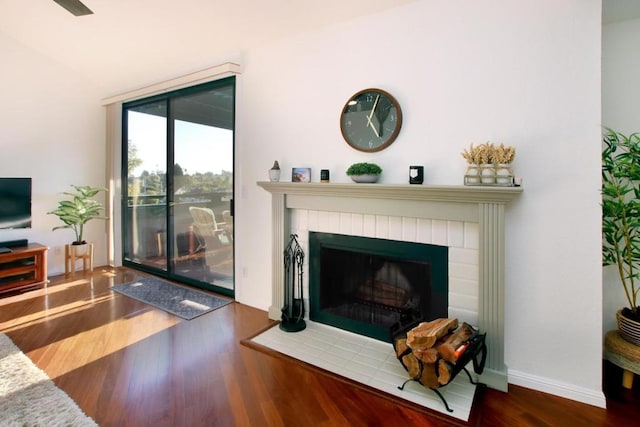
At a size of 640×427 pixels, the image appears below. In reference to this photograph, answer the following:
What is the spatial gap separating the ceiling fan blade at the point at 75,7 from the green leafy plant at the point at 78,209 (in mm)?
2192

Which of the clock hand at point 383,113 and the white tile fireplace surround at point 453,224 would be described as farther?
the clock hand at point 383,113

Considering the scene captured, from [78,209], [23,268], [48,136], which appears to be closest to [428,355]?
[23,268]

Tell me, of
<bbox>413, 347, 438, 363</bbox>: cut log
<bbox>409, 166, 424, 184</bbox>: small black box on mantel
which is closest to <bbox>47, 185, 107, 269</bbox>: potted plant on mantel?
<bbox>409, 166, 424, 184</bbox>: small black box on mantel

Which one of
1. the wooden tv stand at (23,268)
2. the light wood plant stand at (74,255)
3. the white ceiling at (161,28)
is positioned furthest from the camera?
the light wood plant stand at (74,255)

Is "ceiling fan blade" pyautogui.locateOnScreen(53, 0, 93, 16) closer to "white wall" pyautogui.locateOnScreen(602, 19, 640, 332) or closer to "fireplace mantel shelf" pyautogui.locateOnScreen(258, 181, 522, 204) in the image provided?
"fireplace mantel shelf" pyautogui.locateOnScreen(258, 181, 522, 204)

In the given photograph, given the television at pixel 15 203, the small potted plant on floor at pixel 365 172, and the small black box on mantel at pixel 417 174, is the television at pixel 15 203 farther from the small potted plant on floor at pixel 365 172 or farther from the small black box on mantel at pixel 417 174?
the small black box on mantel at pixel 417 174

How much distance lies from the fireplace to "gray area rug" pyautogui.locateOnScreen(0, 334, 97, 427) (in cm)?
174

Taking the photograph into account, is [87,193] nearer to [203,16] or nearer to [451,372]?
[203,16]

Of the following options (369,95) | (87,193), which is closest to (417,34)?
(369,95)

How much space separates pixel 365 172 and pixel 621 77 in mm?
1768

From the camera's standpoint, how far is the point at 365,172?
2.51m

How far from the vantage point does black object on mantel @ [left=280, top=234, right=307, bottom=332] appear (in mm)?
2932

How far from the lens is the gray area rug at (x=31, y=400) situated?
179 cm

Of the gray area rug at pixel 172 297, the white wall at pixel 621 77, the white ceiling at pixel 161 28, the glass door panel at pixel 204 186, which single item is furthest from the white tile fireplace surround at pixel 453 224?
the gray area rug at pixel 172 297
